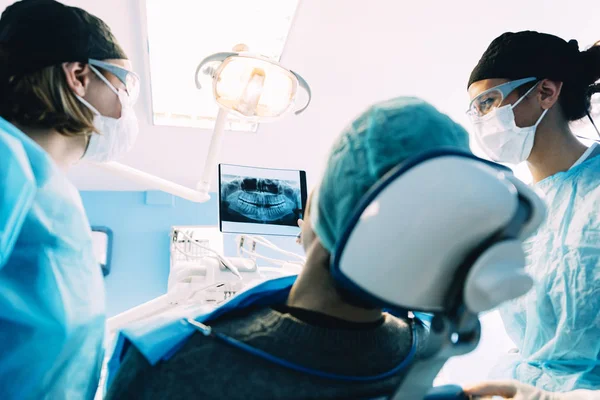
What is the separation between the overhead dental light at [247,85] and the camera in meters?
1.36

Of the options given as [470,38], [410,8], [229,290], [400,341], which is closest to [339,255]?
[400,341]

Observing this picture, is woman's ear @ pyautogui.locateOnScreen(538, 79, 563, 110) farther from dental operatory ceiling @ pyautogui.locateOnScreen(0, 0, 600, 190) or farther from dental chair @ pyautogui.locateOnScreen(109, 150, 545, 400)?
dental chair @ pyautogui.locateOnScreen(109, 150, 545, 400)

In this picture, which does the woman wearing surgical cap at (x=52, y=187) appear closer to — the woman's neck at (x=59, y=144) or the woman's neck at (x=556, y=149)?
the woman's neck at (x=59, y=144)

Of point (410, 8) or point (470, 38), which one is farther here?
point (470, 38)

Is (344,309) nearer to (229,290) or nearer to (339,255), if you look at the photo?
(339,255)

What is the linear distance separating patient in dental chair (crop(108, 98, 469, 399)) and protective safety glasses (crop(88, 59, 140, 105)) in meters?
0.75

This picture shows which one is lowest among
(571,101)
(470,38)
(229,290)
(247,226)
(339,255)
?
(229,290)

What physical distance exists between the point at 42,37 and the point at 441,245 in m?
1.03

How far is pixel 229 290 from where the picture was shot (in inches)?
62.2

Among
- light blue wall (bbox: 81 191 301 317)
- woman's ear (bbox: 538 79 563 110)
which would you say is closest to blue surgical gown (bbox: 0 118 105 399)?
woman's ear (bbox: 538 79 563 110)

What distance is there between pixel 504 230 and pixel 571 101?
121 centimetres

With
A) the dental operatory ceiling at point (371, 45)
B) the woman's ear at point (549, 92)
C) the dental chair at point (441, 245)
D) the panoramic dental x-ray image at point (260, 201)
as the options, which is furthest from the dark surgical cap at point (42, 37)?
the woman's ear at point (549, 92)

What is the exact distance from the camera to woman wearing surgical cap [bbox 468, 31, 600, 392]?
1.12 meters

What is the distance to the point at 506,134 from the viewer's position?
146cm
